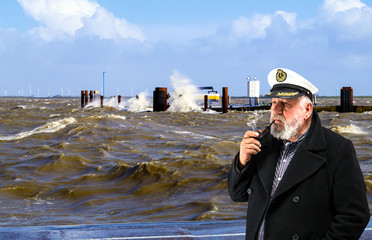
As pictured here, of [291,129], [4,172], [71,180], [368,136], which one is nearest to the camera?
[291,129]

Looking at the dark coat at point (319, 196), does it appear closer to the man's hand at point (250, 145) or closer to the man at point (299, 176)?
the man at point (299, 176)

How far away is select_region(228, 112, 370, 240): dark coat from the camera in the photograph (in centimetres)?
235

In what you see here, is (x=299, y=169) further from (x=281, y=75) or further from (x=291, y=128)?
(x=281, y=75)

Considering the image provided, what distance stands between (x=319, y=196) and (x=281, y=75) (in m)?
0.63

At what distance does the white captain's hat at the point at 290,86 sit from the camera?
2.58 metres

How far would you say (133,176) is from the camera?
39.1ft

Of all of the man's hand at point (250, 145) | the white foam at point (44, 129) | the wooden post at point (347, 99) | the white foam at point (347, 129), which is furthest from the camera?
the wooden post at point (347, 99)

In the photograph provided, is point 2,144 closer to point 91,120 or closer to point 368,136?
point 91,120

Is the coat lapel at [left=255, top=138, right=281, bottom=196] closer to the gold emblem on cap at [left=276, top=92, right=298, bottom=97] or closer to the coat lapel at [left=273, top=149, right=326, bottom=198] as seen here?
the coat lapel at [left=273, top=149, right=326, bottom=198]

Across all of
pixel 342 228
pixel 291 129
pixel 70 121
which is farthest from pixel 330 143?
pixel 70 121

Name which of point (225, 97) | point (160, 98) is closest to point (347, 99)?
point (225, 97)

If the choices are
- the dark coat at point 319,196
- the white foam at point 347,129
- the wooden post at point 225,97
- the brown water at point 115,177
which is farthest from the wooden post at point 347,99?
the dark coat at point 319,196

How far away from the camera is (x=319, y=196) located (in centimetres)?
239

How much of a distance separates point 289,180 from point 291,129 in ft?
0.78
